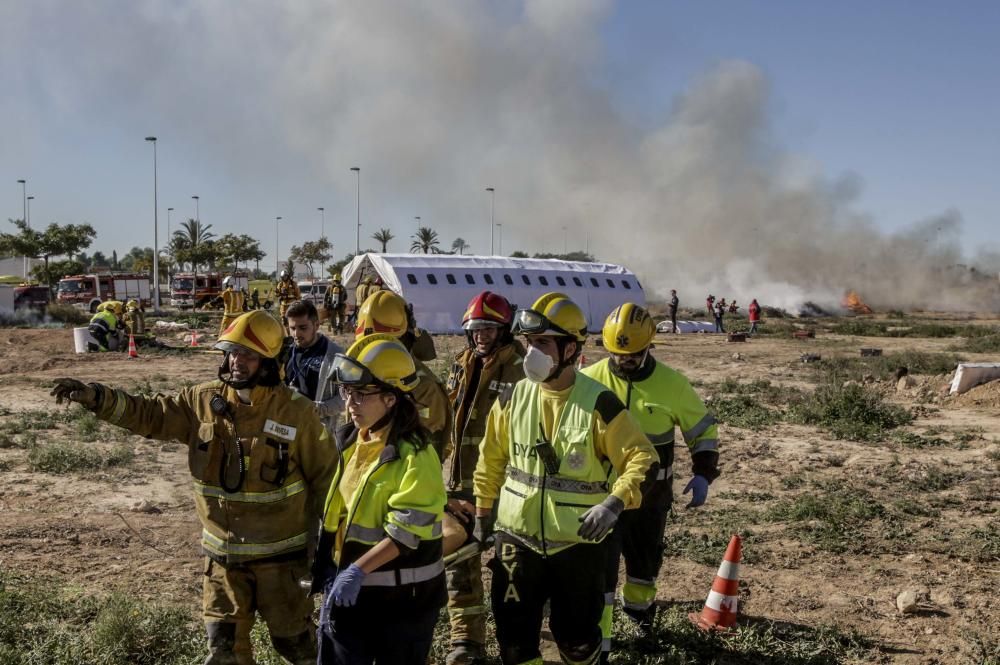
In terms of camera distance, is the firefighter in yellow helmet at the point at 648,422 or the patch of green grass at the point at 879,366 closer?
the firefighter in yellow helmet at the point at 648,422

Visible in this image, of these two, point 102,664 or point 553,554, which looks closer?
point 553,554

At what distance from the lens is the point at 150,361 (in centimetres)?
2133

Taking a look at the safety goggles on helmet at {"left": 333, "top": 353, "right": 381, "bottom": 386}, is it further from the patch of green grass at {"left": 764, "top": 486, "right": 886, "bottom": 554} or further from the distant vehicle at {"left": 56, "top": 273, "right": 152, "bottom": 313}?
the distant vehicle at {"left": 56, "top": 273, "right": 152, "bottom": 313}

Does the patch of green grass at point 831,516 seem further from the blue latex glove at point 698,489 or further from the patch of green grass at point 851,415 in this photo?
the patch of green grass at point 851,415

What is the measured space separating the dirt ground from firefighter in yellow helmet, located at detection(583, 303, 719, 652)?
0.91 meters

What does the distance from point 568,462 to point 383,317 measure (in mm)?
1922

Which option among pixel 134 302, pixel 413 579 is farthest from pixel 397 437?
pixel 134 302

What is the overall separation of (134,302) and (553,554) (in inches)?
899

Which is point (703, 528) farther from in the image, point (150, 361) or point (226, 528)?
point (150, 361)

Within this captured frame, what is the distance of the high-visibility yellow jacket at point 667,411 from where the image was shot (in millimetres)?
5555

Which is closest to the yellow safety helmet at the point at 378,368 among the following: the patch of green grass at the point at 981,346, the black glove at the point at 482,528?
the black glove at the point at 482,528

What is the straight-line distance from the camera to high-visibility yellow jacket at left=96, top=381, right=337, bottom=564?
13.6ft

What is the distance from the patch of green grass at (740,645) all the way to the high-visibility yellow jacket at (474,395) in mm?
1420

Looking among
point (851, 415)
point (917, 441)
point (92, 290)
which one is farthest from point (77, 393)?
point (92, 290)
